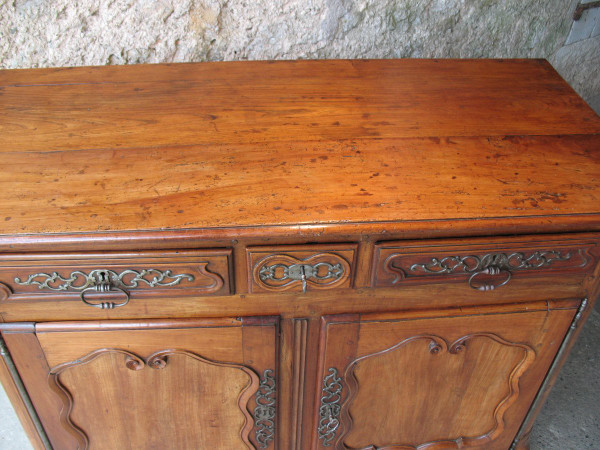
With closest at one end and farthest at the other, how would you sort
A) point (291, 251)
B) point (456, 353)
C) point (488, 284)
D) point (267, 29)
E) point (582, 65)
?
point (291, 251) < point (488, 284) < point (456, 353) < point (267, 29) < point (582, 65)

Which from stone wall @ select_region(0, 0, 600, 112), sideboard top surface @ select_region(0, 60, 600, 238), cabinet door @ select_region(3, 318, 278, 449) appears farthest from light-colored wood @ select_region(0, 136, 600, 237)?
stone wall @ select_region(0, 0, 600, 112)

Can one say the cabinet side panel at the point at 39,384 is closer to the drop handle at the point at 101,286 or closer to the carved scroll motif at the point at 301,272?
the drop handle at the point at 101,286

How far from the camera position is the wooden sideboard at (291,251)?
2.89ft

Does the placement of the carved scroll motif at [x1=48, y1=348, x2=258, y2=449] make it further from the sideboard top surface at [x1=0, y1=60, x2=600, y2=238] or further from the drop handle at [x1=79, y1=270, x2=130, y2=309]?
the sideboard top surface at [x1=0, y1=60, x2=600, y2=238]

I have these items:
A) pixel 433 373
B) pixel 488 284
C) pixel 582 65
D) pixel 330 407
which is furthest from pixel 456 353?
pixel 582 65

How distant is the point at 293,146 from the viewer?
3.37 feet

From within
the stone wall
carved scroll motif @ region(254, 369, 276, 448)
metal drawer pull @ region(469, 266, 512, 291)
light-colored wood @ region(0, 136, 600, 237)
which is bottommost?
carved scroll motif @ region(254, 369, 276, 448)

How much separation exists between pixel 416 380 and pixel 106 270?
68cm

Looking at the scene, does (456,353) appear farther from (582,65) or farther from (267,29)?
(582,65)

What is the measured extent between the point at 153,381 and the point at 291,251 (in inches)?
17.1

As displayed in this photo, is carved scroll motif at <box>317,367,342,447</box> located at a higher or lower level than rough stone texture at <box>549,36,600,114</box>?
lower

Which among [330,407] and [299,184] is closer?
[299,184]

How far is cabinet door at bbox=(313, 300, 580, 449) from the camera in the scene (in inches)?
40.9

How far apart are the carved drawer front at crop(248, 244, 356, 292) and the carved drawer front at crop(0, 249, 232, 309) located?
0.18 feet
